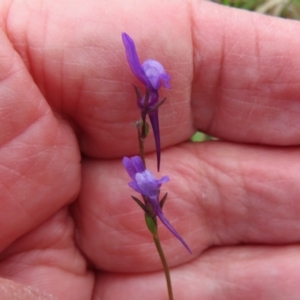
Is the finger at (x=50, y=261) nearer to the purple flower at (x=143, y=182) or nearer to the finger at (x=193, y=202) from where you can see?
the finger at (x=193, y=202)

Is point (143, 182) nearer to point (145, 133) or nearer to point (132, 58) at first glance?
point (145, 133)

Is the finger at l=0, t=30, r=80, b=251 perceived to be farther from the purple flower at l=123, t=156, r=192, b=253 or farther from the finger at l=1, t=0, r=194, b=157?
the purple flower at l=123, t=156, r=192, b=253

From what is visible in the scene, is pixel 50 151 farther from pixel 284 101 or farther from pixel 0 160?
pixel 284 101

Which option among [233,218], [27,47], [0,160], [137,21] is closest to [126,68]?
[137,21]

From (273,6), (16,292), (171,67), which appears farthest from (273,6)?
(16,292)

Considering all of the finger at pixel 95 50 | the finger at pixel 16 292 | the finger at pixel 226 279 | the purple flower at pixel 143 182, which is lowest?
the finger at pixel 226 279

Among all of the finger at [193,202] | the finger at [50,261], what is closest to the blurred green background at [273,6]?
the finger at [193,202]

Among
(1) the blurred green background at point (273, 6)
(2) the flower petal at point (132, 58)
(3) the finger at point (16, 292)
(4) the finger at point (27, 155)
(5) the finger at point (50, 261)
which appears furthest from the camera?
(1) the blurred green background at point (273, 6)
